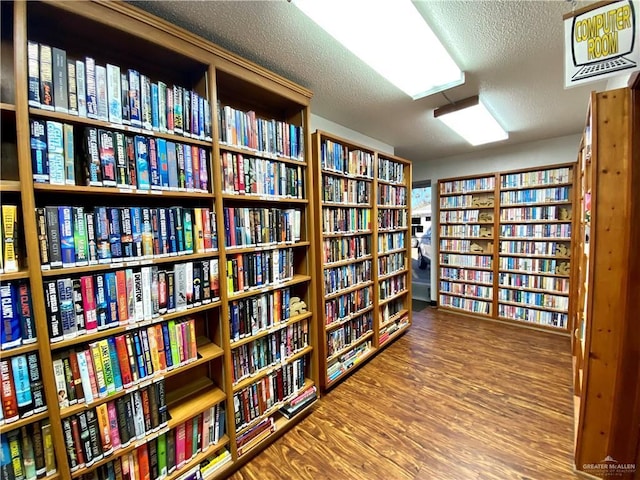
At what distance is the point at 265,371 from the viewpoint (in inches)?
68.0

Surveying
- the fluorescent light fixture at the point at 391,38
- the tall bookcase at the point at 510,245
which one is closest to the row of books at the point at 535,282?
the tall bookcase at the point at 510,245

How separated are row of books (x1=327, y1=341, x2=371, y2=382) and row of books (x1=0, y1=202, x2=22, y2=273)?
7.09ft

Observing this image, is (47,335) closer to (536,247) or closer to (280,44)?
(280,44)

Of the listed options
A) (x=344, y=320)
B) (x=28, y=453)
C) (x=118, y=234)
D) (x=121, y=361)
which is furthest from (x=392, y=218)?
(x=28, y=453)

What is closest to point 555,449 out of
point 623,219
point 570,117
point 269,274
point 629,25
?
point 623,219

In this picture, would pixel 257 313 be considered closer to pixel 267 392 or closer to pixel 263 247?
pixel 263 247

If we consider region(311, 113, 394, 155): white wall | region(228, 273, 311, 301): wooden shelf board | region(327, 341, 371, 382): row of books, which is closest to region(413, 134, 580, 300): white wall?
region(311, 113, 394, 155): white wall

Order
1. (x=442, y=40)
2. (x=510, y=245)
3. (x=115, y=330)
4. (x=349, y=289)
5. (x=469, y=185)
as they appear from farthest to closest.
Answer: (x=469, y=185), (x=510, y=245), (x=349, y=289), (x=442, y=40), (x=115, y=330)

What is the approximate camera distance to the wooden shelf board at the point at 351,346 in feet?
7.82

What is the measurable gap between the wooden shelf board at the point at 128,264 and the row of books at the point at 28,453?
600 millimetres

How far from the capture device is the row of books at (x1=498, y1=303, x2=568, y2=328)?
11.2ft

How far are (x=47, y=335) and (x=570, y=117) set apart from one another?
4.45 m

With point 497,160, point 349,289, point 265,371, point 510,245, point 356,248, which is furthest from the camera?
point 497,160

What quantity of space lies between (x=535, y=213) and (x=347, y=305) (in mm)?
3142
